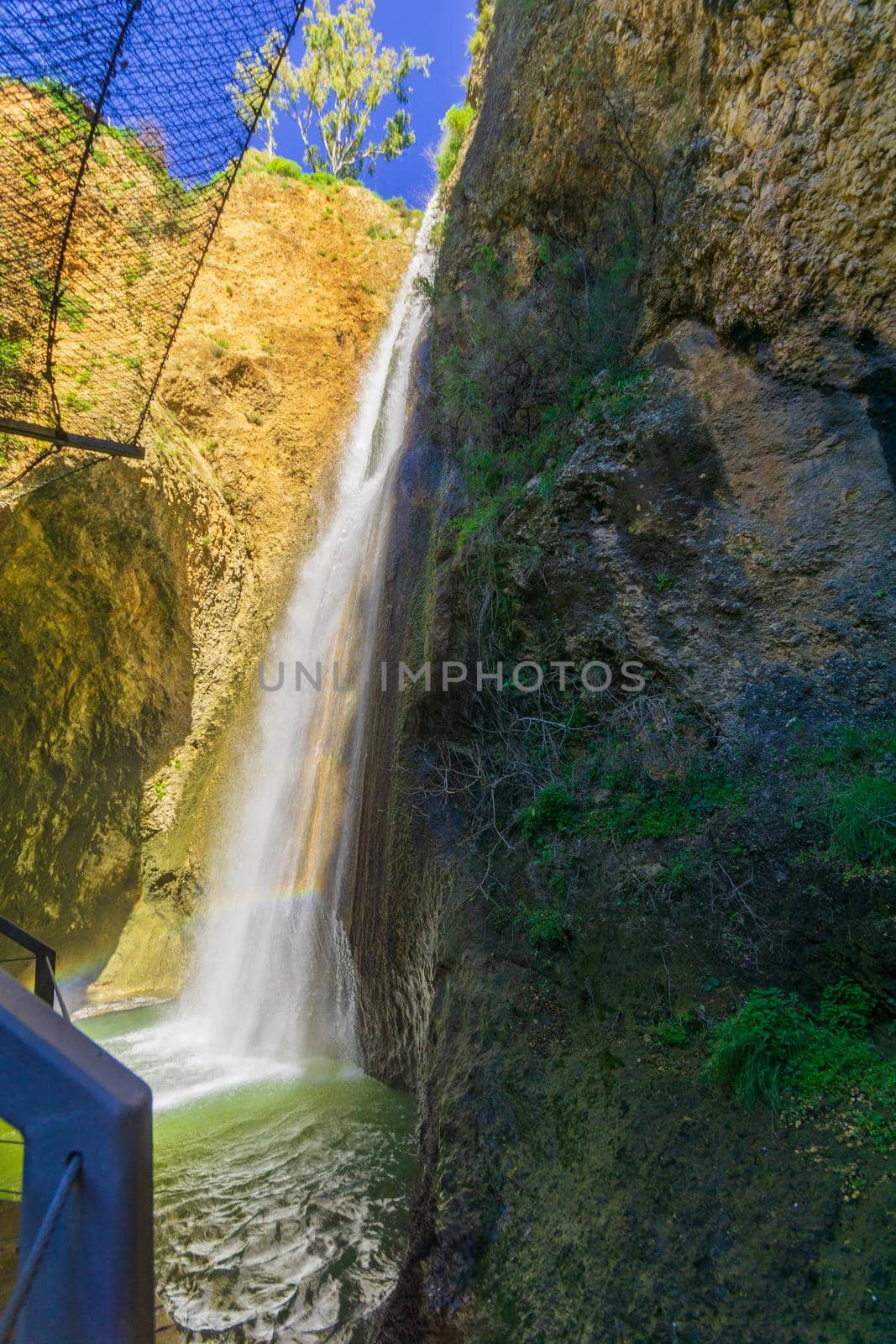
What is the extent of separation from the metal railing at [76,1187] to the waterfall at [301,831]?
7.00 metres

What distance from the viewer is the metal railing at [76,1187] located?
36.7 inches

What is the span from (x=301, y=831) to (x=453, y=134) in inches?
543

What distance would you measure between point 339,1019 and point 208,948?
396 centimetres

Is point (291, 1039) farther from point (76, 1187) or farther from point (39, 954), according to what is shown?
point (76, 1187)

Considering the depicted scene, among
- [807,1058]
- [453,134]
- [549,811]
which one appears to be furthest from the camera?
[453,134]

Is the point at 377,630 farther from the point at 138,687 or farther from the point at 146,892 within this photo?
the point at 146,892

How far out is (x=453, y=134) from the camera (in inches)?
574

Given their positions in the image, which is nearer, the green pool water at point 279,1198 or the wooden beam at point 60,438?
the green pool water at point 279,1198

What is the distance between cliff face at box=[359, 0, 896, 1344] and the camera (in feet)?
9.80

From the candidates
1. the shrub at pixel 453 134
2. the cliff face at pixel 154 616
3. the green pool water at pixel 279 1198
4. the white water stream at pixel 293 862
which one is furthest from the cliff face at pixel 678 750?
the shrub at pixel 453 134

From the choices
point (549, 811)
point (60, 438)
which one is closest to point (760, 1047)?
point (549, 811)

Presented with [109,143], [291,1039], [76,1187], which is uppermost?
[109,143]

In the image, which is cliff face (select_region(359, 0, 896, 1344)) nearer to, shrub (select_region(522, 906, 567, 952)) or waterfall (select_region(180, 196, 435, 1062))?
shrub (select_region(522, 906, 567, 952))

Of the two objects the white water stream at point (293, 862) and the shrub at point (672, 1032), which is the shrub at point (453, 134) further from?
the shrub at point (672, 1032)
